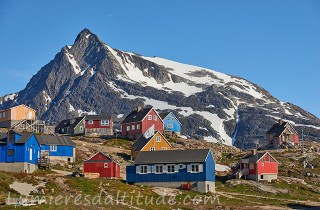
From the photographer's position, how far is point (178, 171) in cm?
8388

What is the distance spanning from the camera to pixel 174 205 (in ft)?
219

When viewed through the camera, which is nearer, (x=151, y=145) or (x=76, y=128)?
(x=151, y=145)

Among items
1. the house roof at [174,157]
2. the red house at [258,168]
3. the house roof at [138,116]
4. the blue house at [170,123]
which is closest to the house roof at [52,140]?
the house roof at [174,157]

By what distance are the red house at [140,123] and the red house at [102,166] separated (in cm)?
4336

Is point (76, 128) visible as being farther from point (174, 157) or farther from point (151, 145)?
point (174, 157)

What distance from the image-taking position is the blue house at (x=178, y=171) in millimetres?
82438

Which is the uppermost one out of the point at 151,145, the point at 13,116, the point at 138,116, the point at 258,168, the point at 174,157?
the point at 138,116

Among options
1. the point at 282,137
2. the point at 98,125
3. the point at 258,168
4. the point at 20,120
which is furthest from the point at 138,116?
the point at 258,168

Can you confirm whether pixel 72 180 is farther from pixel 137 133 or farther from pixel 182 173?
pixel 137 133

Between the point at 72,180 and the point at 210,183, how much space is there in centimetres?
2039

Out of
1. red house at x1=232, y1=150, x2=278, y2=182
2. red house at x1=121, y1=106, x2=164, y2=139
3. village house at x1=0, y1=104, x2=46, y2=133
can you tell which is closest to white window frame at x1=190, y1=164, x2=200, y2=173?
red house at x1=232, y1=150, x2=278, y2=182

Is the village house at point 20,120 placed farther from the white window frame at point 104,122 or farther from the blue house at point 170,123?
the blue house at point 170,123

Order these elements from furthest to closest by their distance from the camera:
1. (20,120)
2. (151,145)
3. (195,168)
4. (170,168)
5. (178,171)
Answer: (20,120), (151,145), (170,168), (178,171), (195,168)

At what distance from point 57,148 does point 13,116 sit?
3532cm
